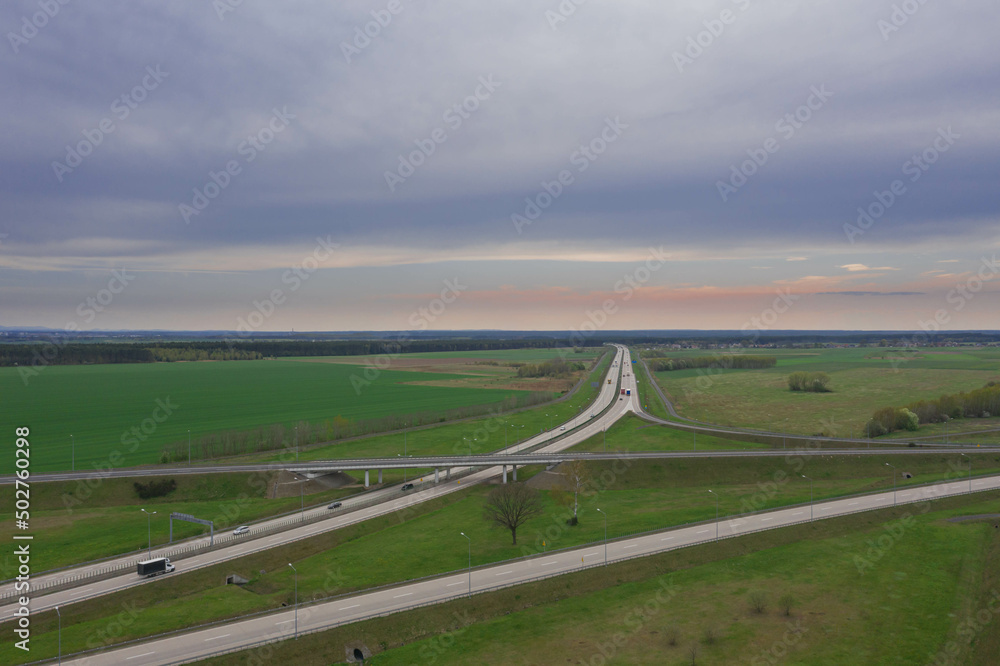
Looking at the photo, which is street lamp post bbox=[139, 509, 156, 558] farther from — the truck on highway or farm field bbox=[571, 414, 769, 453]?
farm field bbox=[571, 414, 769, 453]

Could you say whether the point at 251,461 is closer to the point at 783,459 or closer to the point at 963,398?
the point at 783,459

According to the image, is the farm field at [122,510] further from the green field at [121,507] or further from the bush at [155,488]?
the bush at [155,488]

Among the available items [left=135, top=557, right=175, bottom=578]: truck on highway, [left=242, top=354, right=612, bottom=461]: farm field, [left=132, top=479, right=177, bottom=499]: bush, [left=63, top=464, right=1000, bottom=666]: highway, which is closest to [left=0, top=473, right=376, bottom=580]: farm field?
[left=132, top=479, right=177, bottom=499]: bush

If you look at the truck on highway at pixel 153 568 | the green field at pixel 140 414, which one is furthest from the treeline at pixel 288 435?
the truck on highway at pixel 153 568

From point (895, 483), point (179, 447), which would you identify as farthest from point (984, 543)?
point (179, 447)

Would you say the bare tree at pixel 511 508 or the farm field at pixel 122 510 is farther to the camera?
the bare tree at pixel 511 508

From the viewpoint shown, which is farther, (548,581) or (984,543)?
(984,543)

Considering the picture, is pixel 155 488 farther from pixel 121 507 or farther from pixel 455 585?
pixel 455 585
